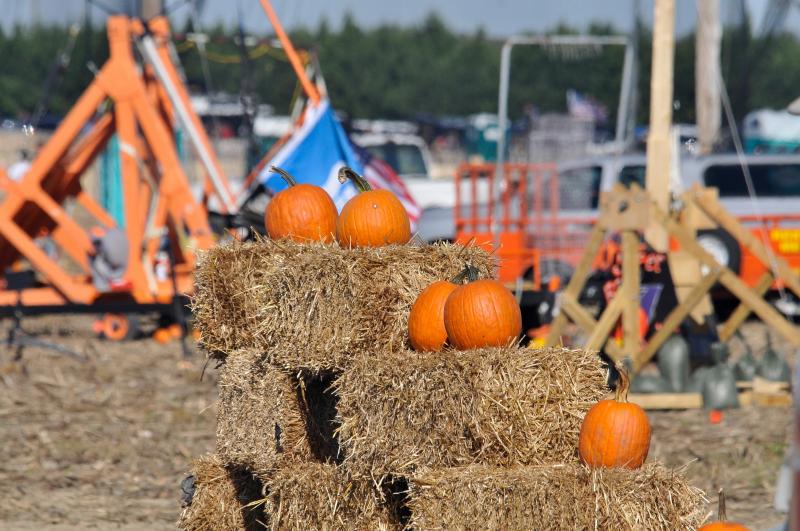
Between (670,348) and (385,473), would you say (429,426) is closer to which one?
(385,473)

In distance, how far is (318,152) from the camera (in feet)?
39.8

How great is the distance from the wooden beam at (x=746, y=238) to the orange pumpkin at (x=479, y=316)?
5.05 m

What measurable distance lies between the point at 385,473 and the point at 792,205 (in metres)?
11.1

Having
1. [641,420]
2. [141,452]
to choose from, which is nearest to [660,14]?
[141,452]

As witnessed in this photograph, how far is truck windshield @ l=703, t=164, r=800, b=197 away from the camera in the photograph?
15.1 meters

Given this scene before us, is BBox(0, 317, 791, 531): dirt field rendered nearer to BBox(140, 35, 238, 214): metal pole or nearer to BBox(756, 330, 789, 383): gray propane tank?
BBox(756, 330, 789, 383): gray propane tank

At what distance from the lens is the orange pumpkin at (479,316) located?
504 cm

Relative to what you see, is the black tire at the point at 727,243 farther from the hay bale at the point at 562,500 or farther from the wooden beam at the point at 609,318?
the hay bale at the point at 562,500

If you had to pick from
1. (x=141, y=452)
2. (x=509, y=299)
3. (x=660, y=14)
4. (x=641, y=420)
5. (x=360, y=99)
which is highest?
(x=360, y=99)

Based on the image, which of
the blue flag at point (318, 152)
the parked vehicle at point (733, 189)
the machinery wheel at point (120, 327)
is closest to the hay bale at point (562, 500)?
the blue flag at point (318, 152)

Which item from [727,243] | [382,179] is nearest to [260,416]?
[382,179]

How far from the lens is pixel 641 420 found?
475 cm

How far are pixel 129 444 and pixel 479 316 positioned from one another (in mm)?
4227

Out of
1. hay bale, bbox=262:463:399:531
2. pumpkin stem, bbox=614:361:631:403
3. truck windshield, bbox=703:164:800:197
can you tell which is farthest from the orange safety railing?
Answer: pumpkin stem, bbox=614:361:631:403
